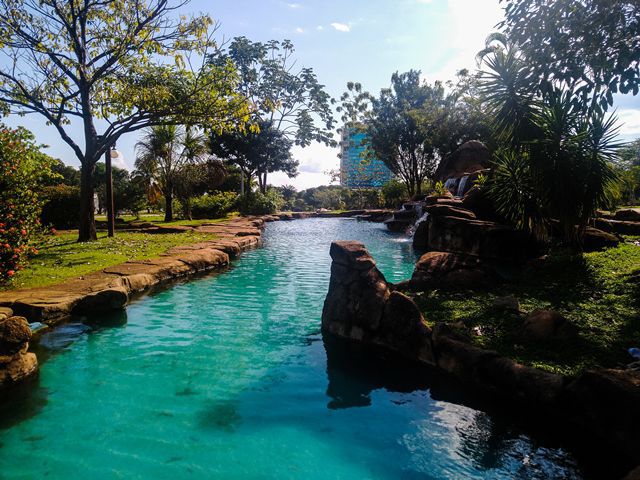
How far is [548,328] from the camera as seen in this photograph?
4945 mm

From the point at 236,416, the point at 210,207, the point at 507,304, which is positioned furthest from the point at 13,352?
the point at 210,207

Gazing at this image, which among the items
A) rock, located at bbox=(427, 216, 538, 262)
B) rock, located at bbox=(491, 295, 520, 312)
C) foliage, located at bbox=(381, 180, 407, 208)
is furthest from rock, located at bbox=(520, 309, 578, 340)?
foliage, located at bbox=(381, 180, 407, 208)

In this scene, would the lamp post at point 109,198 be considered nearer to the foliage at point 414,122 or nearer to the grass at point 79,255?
the grass at point 79,255

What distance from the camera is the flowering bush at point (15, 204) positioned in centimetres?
751

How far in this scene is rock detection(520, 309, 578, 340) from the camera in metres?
4.86

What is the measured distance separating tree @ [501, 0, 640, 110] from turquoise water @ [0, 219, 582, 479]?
18.9 ft

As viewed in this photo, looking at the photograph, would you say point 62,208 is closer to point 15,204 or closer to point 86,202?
point 86,202

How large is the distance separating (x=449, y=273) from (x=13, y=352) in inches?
286

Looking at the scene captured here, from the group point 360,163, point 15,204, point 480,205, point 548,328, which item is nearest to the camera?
point 548,328

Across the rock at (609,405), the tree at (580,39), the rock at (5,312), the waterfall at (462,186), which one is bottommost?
the rock at (609,405)

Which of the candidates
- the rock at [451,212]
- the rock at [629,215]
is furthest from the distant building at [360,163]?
the rock at [629,215]

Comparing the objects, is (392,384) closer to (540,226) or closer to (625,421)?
(625,421)

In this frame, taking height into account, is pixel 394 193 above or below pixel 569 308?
above

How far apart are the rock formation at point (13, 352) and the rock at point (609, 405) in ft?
19.9
